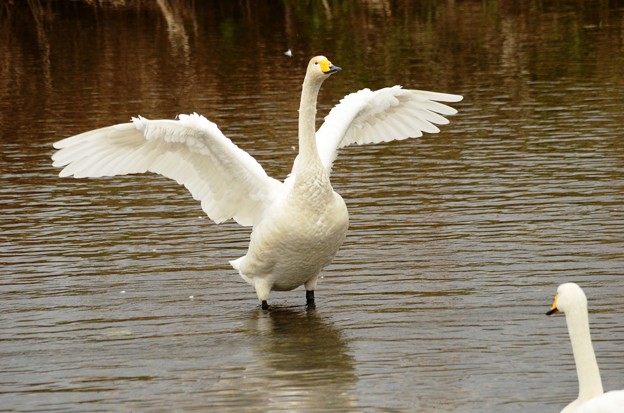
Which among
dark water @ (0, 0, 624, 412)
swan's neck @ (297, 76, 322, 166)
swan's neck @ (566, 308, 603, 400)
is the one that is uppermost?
swan's neck @ (297, 76, 322, 166)

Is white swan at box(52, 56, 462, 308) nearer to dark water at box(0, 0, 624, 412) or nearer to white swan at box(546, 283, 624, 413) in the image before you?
dark water at box(0, 0, 624, 412)

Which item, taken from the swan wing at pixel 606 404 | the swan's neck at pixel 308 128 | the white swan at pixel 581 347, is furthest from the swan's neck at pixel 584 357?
the swan's neck at pixel 308 128

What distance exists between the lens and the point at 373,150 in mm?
17016

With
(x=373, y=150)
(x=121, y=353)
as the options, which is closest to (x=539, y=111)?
(x=373, y=150)

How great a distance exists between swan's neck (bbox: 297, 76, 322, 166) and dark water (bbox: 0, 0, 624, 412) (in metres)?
1.21

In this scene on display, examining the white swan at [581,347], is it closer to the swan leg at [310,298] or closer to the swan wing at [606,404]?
the swan wing at [606,404]

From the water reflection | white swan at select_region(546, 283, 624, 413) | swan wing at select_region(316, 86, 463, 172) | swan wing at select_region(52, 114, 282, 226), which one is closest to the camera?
white swan at select_region(546, 283, 624, 413)

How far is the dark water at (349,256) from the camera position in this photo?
348 inches

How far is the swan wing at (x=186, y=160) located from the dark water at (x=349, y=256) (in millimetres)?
843

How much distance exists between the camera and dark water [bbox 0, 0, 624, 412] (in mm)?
8828

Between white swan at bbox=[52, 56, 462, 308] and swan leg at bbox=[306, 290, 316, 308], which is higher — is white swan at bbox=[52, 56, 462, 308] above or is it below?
above

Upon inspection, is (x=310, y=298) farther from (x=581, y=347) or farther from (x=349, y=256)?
(x=581, y=347)

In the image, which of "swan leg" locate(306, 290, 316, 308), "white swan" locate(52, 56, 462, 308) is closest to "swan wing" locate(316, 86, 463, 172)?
"white swan" locate(52, 56, 462, 308)

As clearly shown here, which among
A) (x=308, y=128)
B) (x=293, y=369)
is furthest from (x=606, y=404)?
(x=308, y=128)
